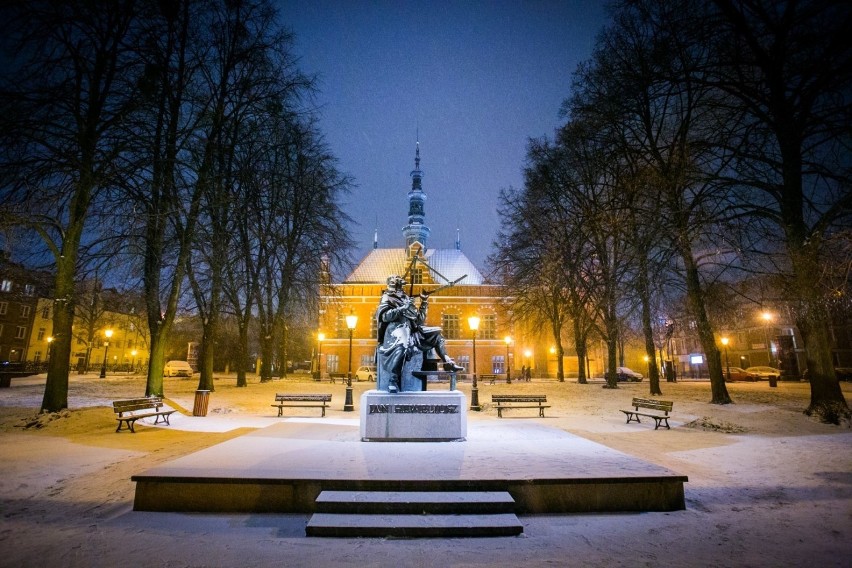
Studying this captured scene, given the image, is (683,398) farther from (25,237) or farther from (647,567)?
(25,237)

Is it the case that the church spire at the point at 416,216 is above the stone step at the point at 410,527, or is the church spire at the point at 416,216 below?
above

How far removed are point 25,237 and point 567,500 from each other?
15.0 m

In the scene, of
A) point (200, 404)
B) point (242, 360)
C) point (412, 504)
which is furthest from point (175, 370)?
point (412, 504)

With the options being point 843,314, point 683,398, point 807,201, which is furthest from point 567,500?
point 683,398

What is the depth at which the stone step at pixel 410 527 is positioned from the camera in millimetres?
4516

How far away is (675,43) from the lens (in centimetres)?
1105

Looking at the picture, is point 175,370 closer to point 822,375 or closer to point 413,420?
point 413,420

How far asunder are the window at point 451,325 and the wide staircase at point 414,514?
140 feet

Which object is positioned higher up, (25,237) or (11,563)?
(25,237)

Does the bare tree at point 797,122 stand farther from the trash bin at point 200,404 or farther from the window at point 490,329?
the window at point 490,329

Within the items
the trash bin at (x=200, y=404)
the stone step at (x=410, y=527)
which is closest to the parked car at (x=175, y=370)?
the trash bin at (x=200, y=404)

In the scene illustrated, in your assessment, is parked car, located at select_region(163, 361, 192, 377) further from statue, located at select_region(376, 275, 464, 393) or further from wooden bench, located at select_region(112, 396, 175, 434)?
statue, located at select_region(376, 275, 464, 393)

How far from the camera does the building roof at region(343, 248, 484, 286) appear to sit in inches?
1978

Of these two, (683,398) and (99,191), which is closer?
(99,191)
